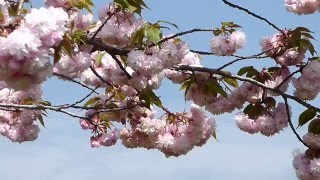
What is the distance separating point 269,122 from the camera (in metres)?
5.52

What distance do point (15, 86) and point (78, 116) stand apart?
2.35 metres

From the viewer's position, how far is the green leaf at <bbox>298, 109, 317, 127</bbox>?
5.05 metres

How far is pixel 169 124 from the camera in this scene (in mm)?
5695

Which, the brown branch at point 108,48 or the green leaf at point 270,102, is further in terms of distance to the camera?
the green leaf at point 270,102

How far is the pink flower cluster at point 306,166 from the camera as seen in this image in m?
5.05

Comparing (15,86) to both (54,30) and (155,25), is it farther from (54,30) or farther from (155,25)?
(155,25)

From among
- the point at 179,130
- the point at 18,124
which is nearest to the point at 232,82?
the point at 179,130

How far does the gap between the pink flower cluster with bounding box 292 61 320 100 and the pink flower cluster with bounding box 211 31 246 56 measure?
58 centimetres

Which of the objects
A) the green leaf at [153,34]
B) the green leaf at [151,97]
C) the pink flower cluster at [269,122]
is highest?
the pink flower cluster at [269,122]

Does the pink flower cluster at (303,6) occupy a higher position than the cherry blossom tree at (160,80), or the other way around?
the pink flower cluster at (303,6)

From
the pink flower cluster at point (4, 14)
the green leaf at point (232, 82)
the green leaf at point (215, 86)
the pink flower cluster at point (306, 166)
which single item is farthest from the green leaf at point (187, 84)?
the pink flower cluster at point (4, 14)

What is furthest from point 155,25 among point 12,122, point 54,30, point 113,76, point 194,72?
point 12,122

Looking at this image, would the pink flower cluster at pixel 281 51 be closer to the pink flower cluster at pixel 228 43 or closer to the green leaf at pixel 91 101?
the pink flower cluster at pixel 228 43

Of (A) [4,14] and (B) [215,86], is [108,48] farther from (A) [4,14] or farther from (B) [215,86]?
(A) [4,14]
